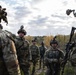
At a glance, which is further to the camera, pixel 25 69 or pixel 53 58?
pixel 25 69

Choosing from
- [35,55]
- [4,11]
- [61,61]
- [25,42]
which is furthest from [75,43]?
[35,55]

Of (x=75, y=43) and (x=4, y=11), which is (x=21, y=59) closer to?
(x=75, y=43)

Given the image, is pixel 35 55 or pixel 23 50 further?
pixel 35 55

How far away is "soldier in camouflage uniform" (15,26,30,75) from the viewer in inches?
459

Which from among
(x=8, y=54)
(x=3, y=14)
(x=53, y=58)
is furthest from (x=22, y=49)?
(x=8, y=54)

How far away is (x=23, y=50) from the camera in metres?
11.9

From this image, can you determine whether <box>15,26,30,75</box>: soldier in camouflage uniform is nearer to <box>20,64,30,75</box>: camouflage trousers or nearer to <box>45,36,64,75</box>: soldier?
<box>20,64,30,75</box>: camouflage trousers

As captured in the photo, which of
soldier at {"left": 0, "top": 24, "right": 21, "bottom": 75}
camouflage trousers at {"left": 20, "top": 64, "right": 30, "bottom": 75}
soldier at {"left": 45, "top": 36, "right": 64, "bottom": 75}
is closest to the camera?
soldier at {"left": 0, "top": 24, "right": 21, "bottom": 75}

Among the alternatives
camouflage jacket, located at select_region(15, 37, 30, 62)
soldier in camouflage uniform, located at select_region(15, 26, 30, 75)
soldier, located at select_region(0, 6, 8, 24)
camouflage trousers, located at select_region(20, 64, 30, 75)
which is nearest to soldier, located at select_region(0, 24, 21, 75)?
soldier, located at select_region(0, 6, 8, 24)

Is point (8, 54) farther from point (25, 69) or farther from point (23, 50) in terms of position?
point (25, 69)

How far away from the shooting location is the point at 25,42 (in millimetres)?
11969

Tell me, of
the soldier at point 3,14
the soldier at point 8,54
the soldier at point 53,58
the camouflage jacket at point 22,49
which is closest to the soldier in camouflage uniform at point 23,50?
the camouflage jacket at point 22,49

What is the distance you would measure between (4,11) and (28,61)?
716 centimetres

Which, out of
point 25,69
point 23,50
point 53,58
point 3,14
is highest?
point 3,14
